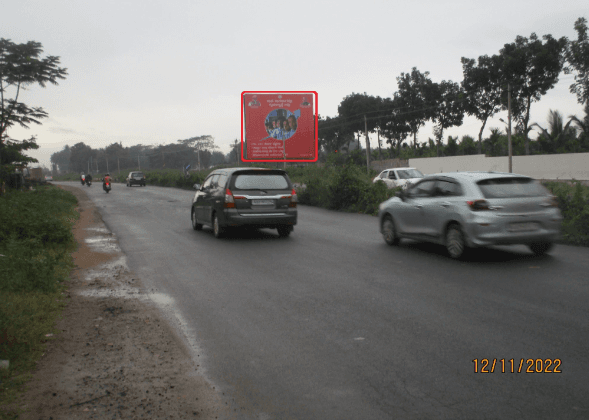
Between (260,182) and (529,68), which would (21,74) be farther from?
(529,68)

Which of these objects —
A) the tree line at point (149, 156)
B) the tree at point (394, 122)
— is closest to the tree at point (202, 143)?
the tree line at point (149, 156)

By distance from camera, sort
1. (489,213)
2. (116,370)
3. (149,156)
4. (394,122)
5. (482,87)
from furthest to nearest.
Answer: (149,156), (394,122), (482,87), (489,213), (116,370)

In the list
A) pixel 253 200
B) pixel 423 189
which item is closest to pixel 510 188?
pixel 423 189

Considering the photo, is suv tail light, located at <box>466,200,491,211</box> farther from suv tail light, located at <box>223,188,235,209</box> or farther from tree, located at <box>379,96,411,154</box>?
tree, located at <box>379,96,411,154</box>

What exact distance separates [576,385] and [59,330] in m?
4.68

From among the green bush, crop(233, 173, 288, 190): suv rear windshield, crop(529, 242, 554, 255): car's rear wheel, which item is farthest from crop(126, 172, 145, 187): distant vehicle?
crop(529, 242, 554, 255): car's rear wheel

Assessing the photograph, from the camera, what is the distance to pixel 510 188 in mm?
9016

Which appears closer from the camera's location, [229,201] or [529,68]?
[229,201]

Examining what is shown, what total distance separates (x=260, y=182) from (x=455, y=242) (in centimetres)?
520

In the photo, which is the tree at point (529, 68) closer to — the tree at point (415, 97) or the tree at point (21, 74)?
the tree at point (415, 97)

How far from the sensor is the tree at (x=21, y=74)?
100 ft

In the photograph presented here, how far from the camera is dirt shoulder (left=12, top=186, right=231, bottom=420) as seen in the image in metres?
3.61

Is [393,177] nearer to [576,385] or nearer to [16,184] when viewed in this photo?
[16,184]

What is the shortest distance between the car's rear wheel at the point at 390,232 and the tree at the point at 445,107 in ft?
148
